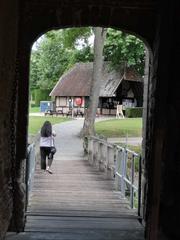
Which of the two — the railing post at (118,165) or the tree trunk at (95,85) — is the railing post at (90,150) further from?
the railing post at (118,165)

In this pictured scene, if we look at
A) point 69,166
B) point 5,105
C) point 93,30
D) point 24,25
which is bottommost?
point 69,166

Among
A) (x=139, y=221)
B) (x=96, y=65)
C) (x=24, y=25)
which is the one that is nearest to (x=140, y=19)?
(x=24, y=25)

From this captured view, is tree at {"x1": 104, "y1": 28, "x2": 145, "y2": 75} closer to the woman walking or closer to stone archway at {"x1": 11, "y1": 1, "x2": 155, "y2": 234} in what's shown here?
the woman walking

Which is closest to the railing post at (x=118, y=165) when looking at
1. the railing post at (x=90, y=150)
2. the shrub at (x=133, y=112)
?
the railing post at (x=90, y=150)

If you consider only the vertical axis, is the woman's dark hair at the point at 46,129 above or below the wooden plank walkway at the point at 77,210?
above

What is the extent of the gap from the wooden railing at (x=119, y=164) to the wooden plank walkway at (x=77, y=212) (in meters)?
0.32

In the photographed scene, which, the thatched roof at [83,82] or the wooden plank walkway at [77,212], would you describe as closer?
the wooden plank walkway at [77,212]

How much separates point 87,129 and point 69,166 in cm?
822

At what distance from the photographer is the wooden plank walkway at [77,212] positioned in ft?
30.6

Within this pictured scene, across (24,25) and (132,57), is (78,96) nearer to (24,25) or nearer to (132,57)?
(132,57)

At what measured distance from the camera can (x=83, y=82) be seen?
55.9 meters

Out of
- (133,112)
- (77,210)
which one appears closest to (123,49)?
(133,112)

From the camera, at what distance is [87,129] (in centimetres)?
2853

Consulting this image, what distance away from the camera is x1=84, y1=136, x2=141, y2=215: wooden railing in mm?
11766
